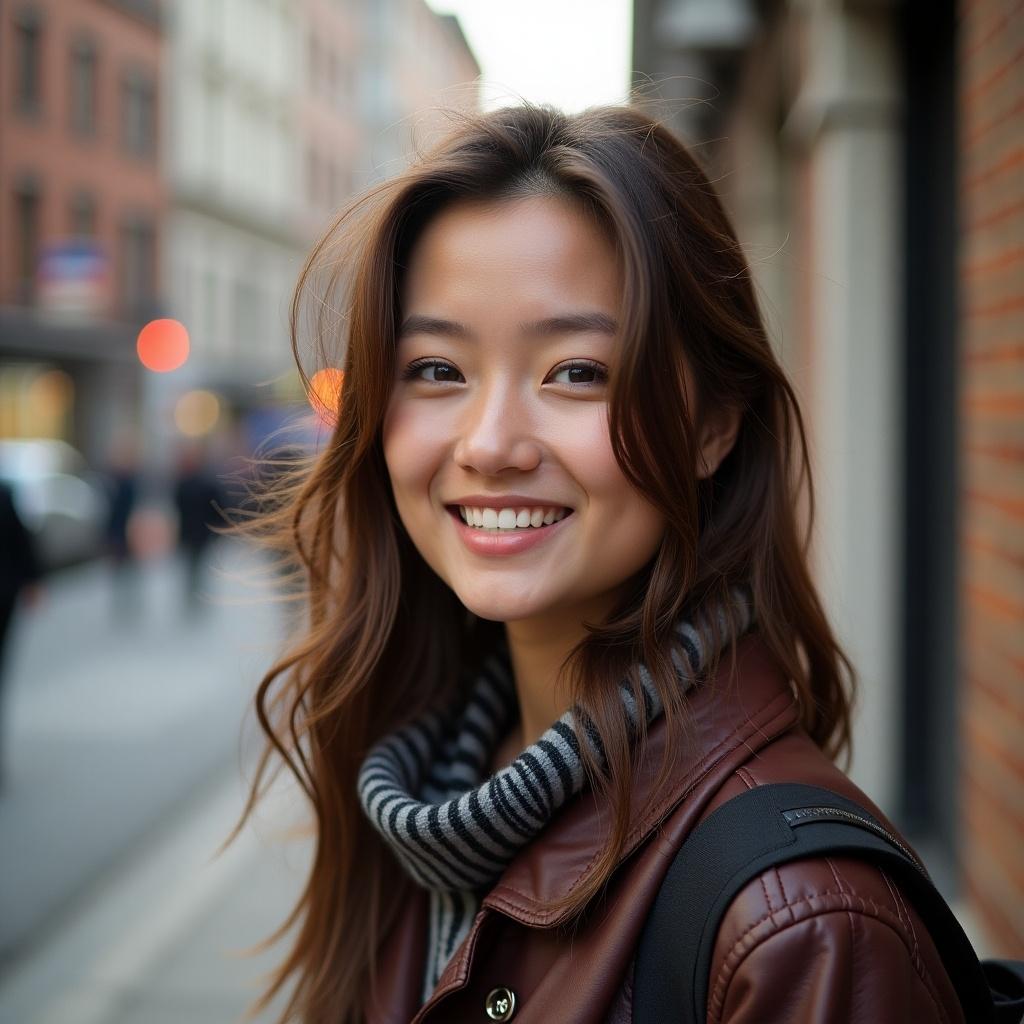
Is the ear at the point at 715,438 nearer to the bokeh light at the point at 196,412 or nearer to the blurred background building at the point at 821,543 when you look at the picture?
the blurred background building at the point at 821,543

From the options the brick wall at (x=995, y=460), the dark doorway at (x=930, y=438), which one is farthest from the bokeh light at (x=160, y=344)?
the brick wall at (x=995, y=460)

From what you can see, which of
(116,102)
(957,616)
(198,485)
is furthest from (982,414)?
(116,102)

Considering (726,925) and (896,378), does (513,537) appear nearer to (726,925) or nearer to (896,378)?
(726,925)

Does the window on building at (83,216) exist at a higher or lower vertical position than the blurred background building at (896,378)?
higher

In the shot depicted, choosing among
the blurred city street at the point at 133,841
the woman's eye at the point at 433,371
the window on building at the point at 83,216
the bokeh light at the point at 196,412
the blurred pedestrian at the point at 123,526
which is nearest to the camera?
the woman's eye at the point at 433,371

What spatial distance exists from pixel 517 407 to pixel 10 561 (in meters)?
5.64

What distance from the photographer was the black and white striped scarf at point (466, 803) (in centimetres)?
137

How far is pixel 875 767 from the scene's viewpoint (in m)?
3.89

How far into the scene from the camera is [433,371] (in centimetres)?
150

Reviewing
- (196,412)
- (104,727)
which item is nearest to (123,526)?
(104,727)

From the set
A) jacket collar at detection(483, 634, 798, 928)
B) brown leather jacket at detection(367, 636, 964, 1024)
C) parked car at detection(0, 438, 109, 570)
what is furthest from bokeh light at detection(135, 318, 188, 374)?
jacket collar at detection(483, 634, 798, 928)

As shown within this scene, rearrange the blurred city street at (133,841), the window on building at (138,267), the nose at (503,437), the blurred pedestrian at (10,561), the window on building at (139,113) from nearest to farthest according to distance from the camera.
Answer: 1. the nose at (503,437)
2. the blurred city street at (133,841)
3. the blurred pedestrian at (10,561)
4. the window on building at (139,113)
5. the window on building at (138,267)

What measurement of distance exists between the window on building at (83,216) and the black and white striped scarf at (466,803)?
1171 inches

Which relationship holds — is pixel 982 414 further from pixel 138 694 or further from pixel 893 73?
pixel 138 694
